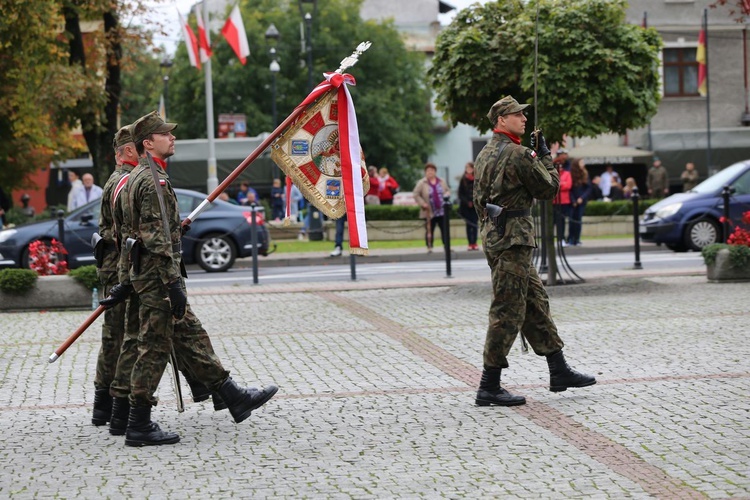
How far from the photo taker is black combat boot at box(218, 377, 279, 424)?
23.8ft

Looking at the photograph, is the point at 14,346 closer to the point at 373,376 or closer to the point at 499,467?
the point at 373,376

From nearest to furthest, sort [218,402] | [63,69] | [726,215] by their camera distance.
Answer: [218,402] < [726,215] < [63,69]

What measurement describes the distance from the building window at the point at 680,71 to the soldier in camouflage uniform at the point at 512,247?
36.8m

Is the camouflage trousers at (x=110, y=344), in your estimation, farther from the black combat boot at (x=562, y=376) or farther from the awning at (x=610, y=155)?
the awning at (x=610, y=155)

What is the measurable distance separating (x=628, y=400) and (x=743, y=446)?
1385 mm

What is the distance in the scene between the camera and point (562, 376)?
26.3ft

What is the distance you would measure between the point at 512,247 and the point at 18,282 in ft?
25.5

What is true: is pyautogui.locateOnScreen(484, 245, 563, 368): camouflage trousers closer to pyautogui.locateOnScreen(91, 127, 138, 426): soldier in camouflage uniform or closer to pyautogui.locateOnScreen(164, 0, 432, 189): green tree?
pyautogui.locateOnScreen(91, 127, 138, 426): soldier in camouflage uniform

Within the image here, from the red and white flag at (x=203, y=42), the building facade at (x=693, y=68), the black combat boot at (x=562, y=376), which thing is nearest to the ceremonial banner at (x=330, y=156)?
the black combat boot at (x=562, y=376)

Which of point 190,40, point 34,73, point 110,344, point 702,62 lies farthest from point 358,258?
point 702,62

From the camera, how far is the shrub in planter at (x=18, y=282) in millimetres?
13859

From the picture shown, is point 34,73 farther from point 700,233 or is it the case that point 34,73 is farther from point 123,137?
point 123,137

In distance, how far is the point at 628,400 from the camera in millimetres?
7816

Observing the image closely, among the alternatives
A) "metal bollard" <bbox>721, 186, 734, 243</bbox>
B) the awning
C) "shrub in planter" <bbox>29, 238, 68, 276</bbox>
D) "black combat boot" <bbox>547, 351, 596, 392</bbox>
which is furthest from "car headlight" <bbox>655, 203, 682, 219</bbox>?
the awning
